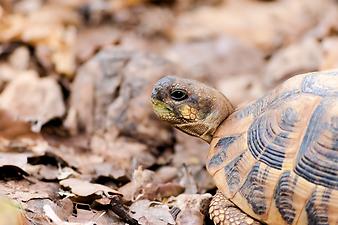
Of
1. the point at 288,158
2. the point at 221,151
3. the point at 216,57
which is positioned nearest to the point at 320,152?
the point at 288,158

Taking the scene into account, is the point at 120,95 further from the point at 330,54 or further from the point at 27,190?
the point at 330,54

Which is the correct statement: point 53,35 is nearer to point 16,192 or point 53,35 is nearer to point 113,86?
point 113,86

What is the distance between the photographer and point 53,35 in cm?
591

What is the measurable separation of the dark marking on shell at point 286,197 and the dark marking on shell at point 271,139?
0.27ft

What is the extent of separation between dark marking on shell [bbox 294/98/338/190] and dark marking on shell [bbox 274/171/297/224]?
68 millimetres

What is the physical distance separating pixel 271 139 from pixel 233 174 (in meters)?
0.30

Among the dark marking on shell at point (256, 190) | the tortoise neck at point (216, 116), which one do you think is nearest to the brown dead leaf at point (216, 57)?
the tortoise neck at point (216, 116)

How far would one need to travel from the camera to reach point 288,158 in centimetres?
315

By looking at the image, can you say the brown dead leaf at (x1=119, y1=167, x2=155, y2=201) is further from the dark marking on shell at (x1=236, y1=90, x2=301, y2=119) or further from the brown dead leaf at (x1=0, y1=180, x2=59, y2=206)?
the dark marking on shell at (x1=236, y1=90, x2=301, y2=119)

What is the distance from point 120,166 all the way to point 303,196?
1626mm

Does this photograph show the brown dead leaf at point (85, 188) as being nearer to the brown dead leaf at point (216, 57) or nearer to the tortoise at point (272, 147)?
the tortoise at point (272, 147)

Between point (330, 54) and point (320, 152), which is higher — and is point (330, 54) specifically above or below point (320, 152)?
below

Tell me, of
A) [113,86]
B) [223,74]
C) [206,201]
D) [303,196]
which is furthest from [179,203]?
[223,74]

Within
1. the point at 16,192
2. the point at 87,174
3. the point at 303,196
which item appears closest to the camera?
the point at 303,196
